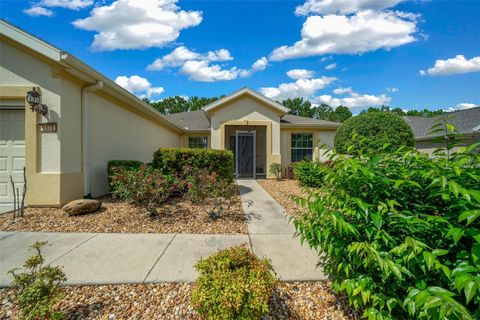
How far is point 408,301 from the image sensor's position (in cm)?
134

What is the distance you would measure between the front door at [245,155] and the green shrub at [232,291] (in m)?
10.1

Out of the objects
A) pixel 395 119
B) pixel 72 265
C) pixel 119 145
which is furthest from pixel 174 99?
pixel 72 265

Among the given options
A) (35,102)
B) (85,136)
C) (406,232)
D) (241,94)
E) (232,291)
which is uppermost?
(241,94)

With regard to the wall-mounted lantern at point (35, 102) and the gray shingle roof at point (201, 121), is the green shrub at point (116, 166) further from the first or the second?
the gray shingle roof at point (201, 121)

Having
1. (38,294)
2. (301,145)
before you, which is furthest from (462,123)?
(38,294)

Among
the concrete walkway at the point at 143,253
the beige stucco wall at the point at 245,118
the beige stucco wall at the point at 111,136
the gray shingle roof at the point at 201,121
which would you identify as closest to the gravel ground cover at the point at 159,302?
the concrete walkway at the point at 143,253

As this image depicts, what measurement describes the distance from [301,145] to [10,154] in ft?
40.1

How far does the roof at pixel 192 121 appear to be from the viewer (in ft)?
43.7

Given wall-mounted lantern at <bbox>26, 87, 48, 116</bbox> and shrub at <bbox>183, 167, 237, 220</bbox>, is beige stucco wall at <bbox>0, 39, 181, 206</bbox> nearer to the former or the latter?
wall-mounted lantern at <bbox>26, 87, 48, 116</bbox>

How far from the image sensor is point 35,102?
5.02 meters

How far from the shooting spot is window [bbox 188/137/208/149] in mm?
13914

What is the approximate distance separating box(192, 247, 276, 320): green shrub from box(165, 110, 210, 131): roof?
1147 cm

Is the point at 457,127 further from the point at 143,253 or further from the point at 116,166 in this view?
the point at 116,166

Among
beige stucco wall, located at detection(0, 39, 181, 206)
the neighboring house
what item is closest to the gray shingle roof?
the neighboring house
